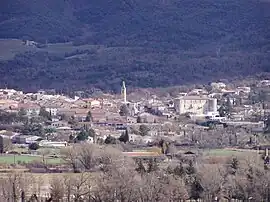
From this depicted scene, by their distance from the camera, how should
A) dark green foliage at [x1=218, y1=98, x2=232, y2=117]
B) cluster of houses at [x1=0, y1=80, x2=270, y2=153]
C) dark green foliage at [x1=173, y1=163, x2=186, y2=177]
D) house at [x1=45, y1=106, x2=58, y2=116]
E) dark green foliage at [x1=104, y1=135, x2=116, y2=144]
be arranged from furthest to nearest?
house at [x1=45, y1=106, x2=58, y2=116]
dark green foliage at [x1=218, y1=98, x2=232, y2=117]
cluster of houses at [x1=0, y1=80, x2=270, y2=153]
dark green foliage at [x1=104, y1=135, x2=116, y2=144]
dark green foliage at [x1=173, y1=163, x2=186, y2=177]

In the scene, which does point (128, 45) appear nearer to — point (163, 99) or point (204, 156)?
point (163, 99)

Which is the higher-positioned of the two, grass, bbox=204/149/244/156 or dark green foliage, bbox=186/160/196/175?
grass, bbox=204/149/244/156

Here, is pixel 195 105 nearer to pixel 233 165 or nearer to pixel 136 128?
pixel 136 128

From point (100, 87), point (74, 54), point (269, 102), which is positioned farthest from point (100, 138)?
point (74, 54)

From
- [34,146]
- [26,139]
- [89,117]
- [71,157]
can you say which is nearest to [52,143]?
[34,146]

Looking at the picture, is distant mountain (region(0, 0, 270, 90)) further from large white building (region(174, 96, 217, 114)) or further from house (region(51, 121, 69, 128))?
house (region(51, 121, 69, 128))

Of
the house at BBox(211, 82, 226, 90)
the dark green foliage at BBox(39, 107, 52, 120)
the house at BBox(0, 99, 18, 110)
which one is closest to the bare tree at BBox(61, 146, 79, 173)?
the dark green foliage at BBox(39, 107, 52, 120)

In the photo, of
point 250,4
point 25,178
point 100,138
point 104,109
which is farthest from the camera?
point 250,4
